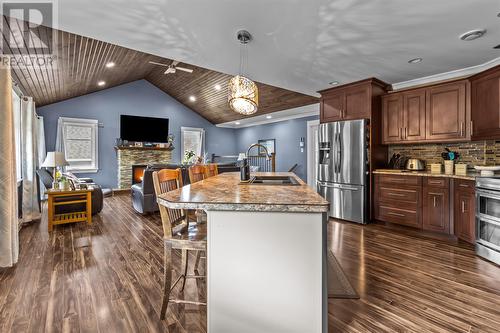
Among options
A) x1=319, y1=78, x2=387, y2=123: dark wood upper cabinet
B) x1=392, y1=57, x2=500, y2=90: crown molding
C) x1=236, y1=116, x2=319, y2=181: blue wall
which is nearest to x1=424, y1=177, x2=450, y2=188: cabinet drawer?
x1=319, y1=78, x2=387, y2=123: dark wood upper cabinet

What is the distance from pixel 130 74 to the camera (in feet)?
22.7

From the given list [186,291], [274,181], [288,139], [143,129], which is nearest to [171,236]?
[186,291]

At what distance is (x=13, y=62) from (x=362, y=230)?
18.4 ft

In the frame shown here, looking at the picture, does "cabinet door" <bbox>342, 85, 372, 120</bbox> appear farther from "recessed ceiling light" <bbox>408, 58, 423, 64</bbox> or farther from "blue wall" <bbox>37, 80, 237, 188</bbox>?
"blue wall" <bbox>37, 80, 237, 188</bbox>

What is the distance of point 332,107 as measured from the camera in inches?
179

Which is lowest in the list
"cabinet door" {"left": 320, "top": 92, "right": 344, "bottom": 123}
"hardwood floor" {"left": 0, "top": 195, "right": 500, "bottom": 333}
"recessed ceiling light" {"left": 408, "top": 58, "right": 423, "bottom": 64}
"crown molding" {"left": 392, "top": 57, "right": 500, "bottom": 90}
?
"hardwood floor" {"left": 0, "top": 195, "right": 500, "bottom": 333}

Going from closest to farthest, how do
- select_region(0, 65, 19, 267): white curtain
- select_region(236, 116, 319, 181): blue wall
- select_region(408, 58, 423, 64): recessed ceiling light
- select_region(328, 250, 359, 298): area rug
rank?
1. select_region(328, 250, 359, 298): area rug
2. select_region(0, 65, 19, 267): white curtain
3. select_region(408, 58, 423, 64): recessed ceiling light
4. select_region(236, 116, 319, 181): blue wall

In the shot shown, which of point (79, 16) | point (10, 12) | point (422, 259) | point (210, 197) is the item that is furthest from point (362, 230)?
point (10, 12)

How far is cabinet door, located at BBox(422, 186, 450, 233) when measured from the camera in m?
3.29

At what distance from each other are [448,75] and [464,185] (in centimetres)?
173

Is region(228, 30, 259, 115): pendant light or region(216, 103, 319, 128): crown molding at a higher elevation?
region(216, 103, 319, 128): crown molding

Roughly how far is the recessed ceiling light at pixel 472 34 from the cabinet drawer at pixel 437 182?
1.73 metres

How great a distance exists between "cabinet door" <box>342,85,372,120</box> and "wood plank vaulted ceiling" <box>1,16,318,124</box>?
1952 millimetres

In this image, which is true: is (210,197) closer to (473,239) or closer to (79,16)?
(79,16)
